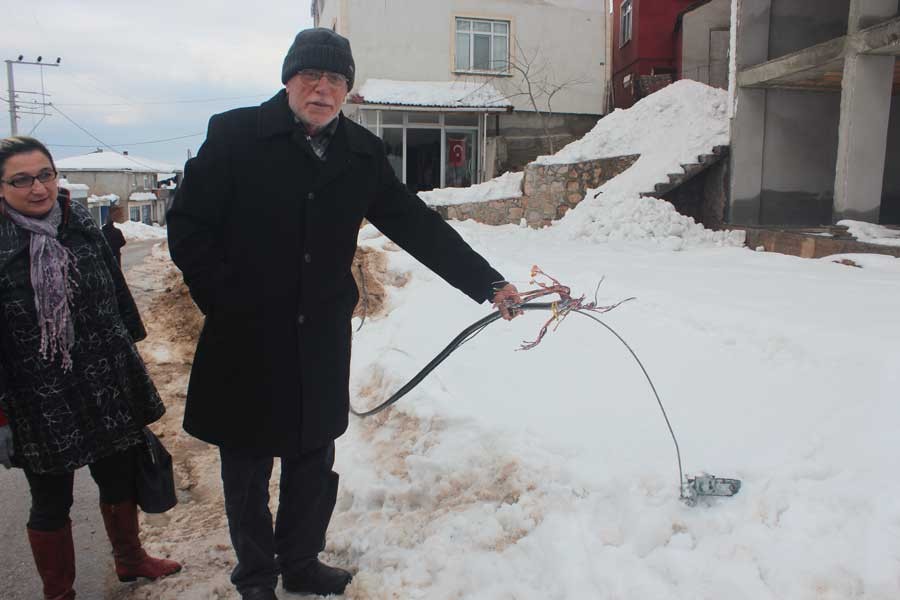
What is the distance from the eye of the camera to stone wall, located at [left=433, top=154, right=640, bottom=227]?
1363 cm

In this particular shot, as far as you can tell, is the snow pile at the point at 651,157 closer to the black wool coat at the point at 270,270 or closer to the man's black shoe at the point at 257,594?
the black wool coat at the point at 270,270

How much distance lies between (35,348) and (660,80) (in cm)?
1942

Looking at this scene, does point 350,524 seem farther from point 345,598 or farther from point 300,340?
point 300,340

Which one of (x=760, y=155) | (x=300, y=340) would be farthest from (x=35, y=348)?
(x=760, y=155)

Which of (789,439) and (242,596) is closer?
(242,596)

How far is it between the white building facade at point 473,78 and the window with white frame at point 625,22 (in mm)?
1032

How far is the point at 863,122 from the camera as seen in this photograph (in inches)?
344

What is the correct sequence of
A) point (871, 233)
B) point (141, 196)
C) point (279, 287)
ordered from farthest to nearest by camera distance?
point (141, 196) < point (871, 233) < point (279, 287)

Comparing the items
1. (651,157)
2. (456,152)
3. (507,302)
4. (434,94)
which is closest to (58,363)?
(507,302)

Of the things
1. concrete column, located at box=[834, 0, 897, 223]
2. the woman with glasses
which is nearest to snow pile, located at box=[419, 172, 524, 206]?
concrete column, located at box=[834, 0, 897, 223]

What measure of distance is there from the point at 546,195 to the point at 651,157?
7.09 ft

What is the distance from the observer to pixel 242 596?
254 centimetres

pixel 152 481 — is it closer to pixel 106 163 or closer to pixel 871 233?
pixel 871 233

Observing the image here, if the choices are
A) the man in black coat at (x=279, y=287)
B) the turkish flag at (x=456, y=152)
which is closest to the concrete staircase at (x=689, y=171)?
the turkish flag at (x=456, y=152)
